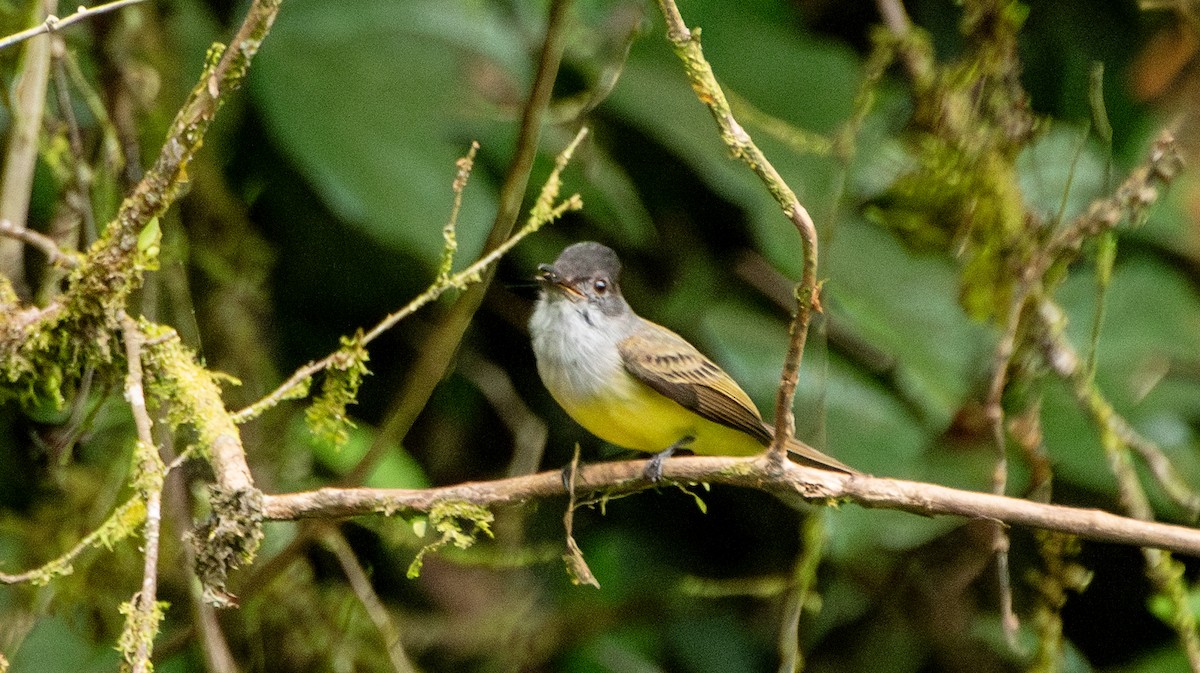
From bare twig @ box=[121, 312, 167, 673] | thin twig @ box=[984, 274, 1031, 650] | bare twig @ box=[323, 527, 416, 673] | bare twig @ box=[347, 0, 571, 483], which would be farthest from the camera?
bare twig @ box=[323, 527, 416, 673]

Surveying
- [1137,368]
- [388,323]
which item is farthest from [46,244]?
[1137,368]

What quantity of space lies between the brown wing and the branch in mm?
642

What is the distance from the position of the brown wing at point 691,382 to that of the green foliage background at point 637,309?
0.54 feet

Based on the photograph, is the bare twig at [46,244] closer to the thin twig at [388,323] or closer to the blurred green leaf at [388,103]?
the thin twig at [388,323]

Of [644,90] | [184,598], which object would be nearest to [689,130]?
[644,90]

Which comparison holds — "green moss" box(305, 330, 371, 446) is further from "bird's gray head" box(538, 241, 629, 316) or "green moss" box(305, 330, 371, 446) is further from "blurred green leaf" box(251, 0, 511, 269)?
"bird's gray head" box(538, 241, 629, 316)

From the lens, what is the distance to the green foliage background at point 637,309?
2.96m

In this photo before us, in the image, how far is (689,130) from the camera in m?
3.23

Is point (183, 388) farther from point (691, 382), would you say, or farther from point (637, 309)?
point (637, 309)

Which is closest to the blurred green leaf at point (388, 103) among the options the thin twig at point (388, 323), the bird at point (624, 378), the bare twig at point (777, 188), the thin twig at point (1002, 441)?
the bird at point (624, 378)

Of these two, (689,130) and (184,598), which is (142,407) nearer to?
(184,598)

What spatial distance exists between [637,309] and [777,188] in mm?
1880

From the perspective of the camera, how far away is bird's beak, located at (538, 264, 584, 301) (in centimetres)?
292

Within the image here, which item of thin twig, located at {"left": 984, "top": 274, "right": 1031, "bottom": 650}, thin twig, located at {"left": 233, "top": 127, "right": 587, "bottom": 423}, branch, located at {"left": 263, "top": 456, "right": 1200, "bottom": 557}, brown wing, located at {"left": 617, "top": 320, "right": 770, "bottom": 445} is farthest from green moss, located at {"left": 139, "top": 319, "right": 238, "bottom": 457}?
thin twig, located at {"left": 984, "top": 274, "right": 1031, "bottom": 650}
